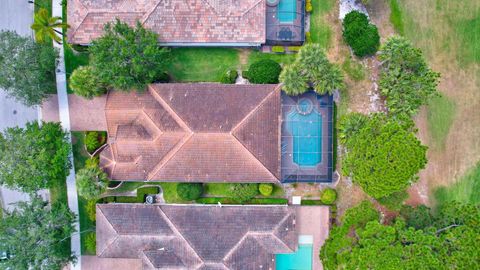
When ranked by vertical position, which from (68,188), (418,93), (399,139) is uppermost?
(418,93)

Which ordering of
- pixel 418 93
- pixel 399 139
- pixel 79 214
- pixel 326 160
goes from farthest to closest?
pixel 79 214 < pixel 326 160 < pixel 418 93 < pixel 399 139

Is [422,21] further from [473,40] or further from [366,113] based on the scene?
[366,113]

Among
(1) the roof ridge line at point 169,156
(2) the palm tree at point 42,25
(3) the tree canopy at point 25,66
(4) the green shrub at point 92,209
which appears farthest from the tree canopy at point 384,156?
(3) the tree canopy at point 25,66

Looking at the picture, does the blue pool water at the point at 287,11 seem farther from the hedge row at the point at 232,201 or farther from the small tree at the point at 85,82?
the small tree at the point at 85,82

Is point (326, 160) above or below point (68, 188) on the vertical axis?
above

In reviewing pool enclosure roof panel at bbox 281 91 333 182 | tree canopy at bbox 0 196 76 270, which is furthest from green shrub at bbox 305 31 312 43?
tree canopy at bbox 0 196 76 270

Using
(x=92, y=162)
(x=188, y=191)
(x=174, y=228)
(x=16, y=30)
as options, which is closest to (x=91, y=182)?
(x=92, y=162)

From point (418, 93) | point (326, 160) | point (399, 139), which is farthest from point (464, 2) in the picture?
point (326, 160)

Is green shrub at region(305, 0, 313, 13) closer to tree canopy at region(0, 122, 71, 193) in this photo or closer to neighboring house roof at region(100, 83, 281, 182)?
neighboring house roof at region(100, 83, 281, 182)
